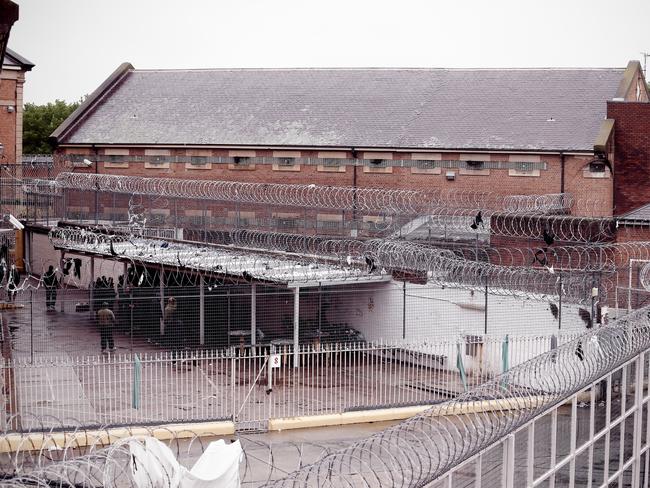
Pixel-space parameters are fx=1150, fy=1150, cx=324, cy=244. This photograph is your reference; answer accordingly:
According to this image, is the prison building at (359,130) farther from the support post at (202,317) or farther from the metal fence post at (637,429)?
the metal fence post at (637,429)

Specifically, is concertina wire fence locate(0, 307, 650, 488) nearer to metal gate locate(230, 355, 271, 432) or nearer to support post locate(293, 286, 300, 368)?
metal gate locate(230, 355, 271, 432)

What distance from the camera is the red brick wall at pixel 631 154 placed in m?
33.6

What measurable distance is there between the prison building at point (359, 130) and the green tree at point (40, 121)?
3735cm

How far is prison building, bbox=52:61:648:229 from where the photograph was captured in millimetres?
35688


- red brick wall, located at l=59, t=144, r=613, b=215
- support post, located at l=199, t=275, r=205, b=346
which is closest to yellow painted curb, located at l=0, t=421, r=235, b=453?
support post, located at l=199, t=275, r=205, b=346

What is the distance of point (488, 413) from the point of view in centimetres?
1149

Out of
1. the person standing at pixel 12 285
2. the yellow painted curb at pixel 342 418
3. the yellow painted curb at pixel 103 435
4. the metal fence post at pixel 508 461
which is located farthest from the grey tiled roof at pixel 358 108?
the metal fence post at pixel 508 461

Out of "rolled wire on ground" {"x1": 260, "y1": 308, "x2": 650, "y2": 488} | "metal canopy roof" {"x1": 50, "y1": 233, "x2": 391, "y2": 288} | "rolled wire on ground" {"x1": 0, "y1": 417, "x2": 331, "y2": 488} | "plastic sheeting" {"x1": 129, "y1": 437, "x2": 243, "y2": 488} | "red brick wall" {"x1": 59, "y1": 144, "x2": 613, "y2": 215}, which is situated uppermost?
"red brick wall" {"x1": 59, "y1": 144, "x2": 613, "y2": 215}

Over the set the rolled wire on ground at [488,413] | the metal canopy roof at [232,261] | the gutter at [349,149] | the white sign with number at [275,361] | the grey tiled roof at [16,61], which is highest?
the grey tiled roof at [16,61]

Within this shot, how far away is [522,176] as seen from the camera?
3578 cm

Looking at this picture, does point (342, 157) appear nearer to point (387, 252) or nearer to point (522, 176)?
point (522, 176)

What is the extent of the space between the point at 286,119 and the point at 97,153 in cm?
755

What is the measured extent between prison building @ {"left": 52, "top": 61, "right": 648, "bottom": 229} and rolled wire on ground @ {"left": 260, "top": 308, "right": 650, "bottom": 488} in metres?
20.0

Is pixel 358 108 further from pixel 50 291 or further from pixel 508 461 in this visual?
pixel 508 461
